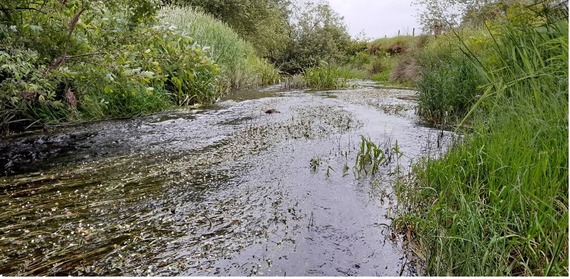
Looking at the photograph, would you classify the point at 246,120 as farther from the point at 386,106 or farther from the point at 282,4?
the point at 282,4

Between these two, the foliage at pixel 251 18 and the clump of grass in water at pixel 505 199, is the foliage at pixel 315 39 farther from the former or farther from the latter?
the clump of grass in water at pixel 505 199

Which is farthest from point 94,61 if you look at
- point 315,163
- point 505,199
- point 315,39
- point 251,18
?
point 315,39

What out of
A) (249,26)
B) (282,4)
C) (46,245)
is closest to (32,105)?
(46,245)

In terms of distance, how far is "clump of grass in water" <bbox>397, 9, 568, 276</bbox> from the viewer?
1.69 metres

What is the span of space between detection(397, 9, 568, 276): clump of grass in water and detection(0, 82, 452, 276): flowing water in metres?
0.20

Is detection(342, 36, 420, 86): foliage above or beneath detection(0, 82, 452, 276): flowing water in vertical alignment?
above

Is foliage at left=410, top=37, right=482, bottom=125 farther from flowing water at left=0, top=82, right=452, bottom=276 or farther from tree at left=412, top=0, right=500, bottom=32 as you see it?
tree at left=412, top=0, right=500, bottom=32

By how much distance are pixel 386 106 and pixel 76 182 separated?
5458mm

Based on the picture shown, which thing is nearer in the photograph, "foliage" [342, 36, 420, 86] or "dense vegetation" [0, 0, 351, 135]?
"dense vegetation" [0, 0, 351, 135]

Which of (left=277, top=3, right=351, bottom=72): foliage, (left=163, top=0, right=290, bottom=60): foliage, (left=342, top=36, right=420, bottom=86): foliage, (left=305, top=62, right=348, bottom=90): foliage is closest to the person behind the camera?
(left=305, top=62, right=348, bottom=90): foliage

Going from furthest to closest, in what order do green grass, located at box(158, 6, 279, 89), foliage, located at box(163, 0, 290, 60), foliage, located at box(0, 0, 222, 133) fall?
foliage, located at box(163, 0, 290, 60) < green grass, located at box(158, 6, 279, 89) < foliage, located at box(0, 0, 222, 133)

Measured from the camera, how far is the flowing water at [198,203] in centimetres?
185

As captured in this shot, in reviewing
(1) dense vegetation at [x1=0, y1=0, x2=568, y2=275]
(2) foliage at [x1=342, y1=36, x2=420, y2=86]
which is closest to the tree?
(2) foliage at [x1=342, y1=36, x2=420, y2=86]

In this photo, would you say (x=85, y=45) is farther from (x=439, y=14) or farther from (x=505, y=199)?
(x=439, y=14)
